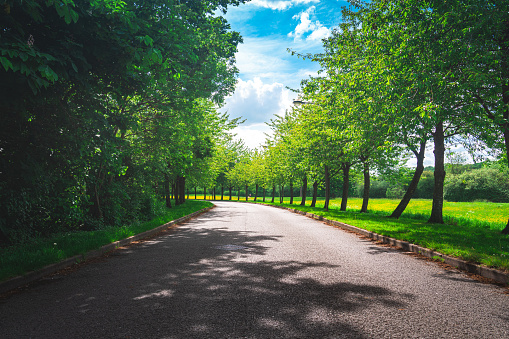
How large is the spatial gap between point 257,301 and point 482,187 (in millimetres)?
62513

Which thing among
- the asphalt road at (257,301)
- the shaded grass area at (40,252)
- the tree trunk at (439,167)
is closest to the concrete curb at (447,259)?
the asphalt road at (257,301)

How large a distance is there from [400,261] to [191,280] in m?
4.52

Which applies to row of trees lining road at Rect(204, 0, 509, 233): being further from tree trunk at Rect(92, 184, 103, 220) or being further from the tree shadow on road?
tree trunk at Rect(92, 184, 103, 220)

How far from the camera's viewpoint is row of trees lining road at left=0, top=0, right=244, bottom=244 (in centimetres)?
534

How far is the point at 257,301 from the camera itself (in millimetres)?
3963

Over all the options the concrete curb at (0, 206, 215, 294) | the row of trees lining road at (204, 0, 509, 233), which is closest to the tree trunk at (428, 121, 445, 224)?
the row of trees lining road at (204, 0, 509, 233)

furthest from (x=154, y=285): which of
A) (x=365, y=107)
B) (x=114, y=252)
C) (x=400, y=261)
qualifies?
(x=365, y=107)

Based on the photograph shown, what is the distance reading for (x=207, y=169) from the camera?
2638cm

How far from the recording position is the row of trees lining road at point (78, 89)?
5344 millimetres

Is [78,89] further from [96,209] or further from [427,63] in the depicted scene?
[427,63]

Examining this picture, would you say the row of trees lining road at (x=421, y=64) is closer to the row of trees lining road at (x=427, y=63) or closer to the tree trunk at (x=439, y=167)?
the row of trees lining road at (x=427, y=63)

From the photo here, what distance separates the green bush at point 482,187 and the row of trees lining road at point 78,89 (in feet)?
180

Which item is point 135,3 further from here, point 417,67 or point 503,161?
point 503,161

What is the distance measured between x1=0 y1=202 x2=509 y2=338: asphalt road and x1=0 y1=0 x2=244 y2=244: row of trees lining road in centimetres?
330
